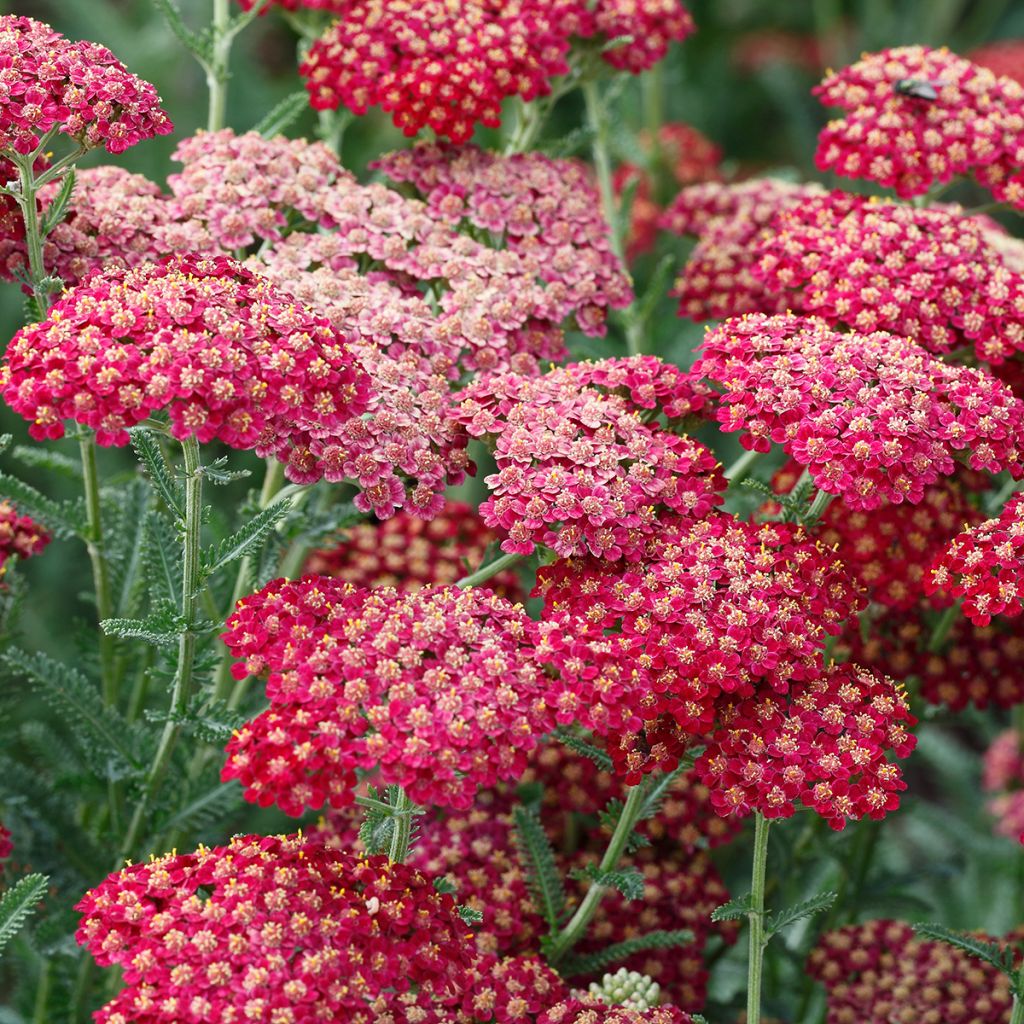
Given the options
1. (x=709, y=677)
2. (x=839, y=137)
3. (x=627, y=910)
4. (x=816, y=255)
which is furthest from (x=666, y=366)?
(x=627, y=910)

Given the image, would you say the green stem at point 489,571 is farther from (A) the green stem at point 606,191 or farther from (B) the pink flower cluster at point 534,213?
(A) the green stem at point 606,191

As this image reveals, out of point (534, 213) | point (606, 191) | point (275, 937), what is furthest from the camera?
point (606, 191)

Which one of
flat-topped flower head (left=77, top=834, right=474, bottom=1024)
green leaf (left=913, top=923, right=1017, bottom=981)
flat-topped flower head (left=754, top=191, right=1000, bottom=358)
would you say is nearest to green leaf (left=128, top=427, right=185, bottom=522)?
flat-topped flower head (left=77, top=834, right=474, bottom=1024)

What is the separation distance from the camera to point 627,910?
8.71 feet

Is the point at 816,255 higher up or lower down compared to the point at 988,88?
lower down

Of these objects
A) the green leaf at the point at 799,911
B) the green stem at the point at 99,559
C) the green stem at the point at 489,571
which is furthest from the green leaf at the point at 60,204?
the green leaf at the point at 799,911

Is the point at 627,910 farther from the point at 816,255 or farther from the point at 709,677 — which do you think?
the point at 816,255

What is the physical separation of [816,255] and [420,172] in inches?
32.0

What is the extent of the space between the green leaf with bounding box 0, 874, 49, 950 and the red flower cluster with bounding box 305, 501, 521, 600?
3.36 ft

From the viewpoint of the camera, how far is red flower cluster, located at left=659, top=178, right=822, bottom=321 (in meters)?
3.02

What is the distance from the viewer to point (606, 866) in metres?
2.37

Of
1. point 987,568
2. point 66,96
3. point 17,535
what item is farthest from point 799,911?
point 66,96

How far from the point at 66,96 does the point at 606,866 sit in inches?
60.3

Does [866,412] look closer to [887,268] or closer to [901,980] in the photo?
[887,268]
